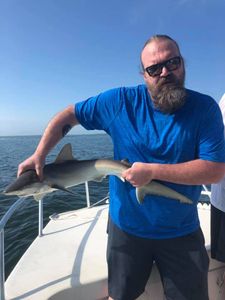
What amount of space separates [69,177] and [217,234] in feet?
5.87

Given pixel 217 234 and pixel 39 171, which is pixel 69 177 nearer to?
pixel 39 171

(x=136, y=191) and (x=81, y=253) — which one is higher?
(x=136, y=191)

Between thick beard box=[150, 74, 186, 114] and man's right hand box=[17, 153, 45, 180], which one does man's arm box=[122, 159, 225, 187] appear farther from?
man's right hand box=[17, 153, 45, 180]

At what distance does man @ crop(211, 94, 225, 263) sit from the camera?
11.2 feet

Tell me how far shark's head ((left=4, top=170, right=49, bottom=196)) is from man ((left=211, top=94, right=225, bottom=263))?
1.86 meters

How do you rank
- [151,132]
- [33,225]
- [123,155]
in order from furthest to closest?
[33,225] → [123,155] → [151,132]

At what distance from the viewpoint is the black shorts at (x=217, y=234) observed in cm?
346

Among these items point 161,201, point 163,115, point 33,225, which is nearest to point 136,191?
point 161,201

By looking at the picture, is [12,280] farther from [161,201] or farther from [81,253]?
[161,201]

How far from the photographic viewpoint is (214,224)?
3537 mm

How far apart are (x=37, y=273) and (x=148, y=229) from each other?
1.59 m

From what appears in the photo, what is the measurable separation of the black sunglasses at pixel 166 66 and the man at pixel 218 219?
2.97 feet

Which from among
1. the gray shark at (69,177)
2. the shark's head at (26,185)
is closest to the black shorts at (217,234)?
the gray shark at (69,177)

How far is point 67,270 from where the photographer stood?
12.0 ft
